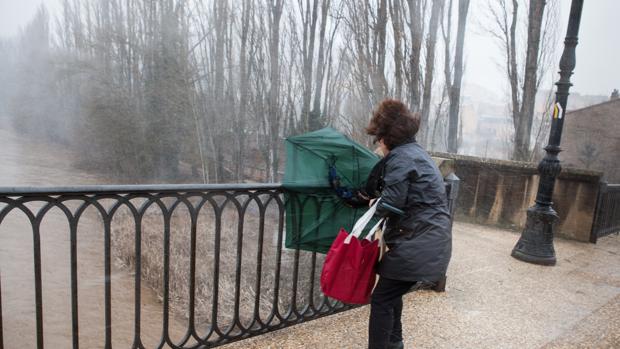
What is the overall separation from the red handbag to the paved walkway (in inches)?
30.0

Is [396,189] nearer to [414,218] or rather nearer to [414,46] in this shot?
[414,218]

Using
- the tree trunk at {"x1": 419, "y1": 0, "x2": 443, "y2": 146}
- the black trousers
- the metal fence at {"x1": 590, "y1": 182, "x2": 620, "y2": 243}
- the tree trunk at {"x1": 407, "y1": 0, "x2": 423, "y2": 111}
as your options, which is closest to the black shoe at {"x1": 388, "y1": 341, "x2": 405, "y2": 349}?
the black trousers

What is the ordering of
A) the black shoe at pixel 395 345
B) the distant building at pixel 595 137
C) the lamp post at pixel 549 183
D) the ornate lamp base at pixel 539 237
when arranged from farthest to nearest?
the distant building at pixel 595 137 → the ornate lamp base at pixel 539 237 → the lamp post at pixel 549 183 → the black shoe at pixel 395 345

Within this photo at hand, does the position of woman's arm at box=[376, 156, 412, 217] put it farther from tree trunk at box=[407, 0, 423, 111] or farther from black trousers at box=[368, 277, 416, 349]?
tree trunk at box=[407, 0, 423, 111]

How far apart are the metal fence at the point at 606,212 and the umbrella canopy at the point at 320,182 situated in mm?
5581

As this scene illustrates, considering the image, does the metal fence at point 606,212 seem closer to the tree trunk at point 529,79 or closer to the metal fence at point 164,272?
the tree trunk at point 529,79

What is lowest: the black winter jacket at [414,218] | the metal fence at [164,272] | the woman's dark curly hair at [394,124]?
the metal fence at [164,272]

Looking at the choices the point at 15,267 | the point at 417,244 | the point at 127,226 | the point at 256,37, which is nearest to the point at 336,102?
the point at 256,37

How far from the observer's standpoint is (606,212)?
6.84m

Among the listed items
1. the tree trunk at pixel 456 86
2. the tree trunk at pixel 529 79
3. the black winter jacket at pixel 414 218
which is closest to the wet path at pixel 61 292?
the black winter jacket at pixel 414 218

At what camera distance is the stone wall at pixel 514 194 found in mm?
6523

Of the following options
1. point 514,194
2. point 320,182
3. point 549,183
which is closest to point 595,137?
point 514,194

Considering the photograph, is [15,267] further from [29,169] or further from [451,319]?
[451,319]

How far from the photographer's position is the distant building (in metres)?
19.3
